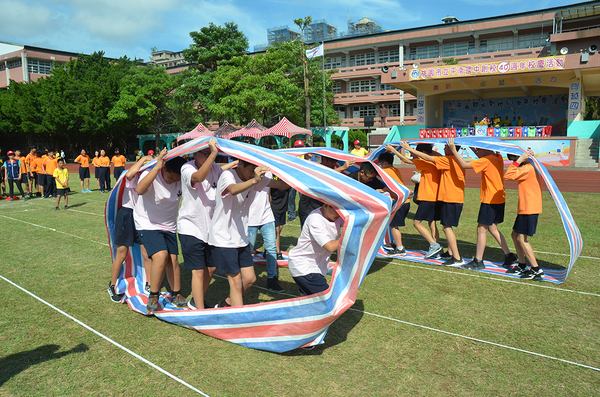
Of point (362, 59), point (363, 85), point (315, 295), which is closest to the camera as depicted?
point (315, 295)

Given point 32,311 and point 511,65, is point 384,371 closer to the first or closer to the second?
point 32,311

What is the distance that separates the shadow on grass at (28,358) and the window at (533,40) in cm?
4666

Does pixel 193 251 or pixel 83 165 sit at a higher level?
pixel 83 165

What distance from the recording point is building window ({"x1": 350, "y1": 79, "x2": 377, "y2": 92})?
49.4 metres

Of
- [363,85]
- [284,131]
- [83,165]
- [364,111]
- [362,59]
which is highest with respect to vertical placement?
[362,59]

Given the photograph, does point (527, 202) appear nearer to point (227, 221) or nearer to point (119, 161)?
point (227, 221)

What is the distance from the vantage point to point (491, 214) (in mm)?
6402

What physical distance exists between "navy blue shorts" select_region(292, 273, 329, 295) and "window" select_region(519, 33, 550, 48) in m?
45.1

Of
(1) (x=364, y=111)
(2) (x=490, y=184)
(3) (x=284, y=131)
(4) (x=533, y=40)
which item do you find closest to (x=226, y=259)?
(2) (x=490, y=184)

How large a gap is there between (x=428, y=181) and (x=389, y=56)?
44593 mm

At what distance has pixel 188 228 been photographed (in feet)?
14.8

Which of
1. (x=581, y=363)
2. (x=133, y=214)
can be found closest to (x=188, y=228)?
(x=133, y=214)

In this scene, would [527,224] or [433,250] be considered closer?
[527,224]

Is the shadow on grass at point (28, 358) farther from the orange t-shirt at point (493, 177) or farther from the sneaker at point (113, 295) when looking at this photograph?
the orange t-shirt at point (493, 177)
